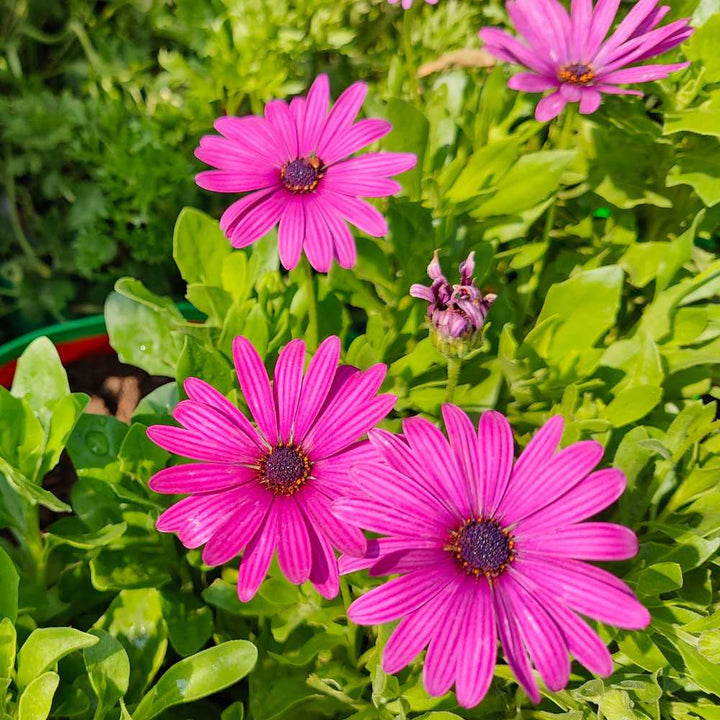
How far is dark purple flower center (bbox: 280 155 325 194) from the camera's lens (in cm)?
85

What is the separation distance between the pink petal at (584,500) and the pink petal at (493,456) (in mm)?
39

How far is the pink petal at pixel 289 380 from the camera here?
710 millimetres

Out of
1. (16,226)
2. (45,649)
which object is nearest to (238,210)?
(45,649)

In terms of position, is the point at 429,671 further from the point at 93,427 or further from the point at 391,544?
the point at 93,427

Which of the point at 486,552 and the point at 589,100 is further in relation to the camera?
the point at 589,100

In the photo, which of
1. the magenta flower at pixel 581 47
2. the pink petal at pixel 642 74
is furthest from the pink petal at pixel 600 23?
the pink petal at pixel 642 74

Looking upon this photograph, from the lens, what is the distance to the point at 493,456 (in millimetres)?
629

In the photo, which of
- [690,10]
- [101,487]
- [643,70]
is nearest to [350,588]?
[101,487]

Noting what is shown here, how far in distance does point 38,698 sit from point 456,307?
498mm

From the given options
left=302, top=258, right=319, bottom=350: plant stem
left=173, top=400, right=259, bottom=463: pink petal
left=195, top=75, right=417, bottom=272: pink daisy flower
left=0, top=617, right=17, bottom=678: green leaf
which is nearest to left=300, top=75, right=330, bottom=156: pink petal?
left=195, top=75, right=417, bottom=272: pink daisy flower

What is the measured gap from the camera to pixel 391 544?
0.60 meters

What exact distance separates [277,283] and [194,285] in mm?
112

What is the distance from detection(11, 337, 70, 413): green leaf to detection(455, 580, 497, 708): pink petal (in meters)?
0.55

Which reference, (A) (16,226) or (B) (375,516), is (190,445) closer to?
(B) (375,516)
